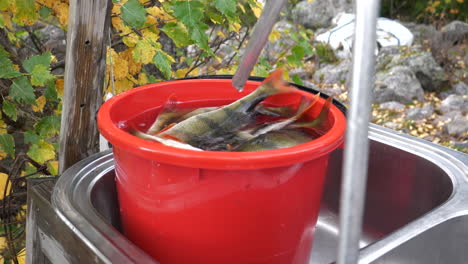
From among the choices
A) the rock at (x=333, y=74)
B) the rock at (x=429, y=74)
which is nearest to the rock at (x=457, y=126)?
the rock at (x=429, y=74)

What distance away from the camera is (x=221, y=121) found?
0.89 metres

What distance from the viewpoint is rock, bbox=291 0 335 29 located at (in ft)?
28.0

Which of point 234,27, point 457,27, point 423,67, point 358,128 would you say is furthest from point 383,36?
point 358,128

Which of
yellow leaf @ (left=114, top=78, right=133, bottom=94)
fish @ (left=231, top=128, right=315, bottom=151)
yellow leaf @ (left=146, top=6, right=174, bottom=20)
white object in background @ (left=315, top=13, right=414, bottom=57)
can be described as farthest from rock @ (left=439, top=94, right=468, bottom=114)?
fish @ (left=231, top=128, right=315, bottom=151)

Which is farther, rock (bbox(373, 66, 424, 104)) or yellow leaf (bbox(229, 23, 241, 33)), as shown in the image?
rock (bbox(373, 66, 424, 104))

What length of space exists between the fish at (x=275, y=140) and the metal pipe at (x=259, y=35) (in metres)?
0.11

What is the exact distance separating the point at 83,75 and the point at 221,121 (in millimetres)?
418

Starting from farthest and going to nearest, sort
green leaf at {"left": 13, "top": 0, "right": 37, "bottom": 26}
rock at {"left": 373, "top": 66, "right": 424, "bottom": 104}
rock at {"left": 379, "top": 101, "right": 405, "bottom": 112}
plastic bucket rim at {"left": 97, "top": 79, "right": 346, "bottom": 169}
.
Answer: rock at {"left": 373, "top": 66, "right": 424, "bottom": 104} < rock at {"left": 379, "top": 101, "right": 405, "bottom": 112} < green leaf at {"left": 13, "top": 0, "right": 37, "bottom": 26} < plastic bucket rim at {"left": 97, "top": 79, "right": 346, "bottom": 169}

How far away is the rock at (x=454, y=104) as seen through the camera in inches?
211

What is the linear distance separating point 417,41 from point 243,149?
7031mm

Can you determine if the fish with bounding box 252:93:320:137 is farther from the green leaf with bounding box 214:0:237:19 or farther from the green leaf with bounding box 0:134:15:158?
the green leaf with bounding box 0:134:15:158

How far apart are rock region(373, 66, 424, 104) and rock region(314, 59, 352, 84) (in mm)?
576

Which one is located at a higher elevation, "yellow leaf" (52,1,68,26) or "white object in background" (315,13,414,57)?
"yellow leaf" (52,1,68,26)

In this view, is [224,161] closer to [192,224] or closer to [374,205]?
[192,224]
